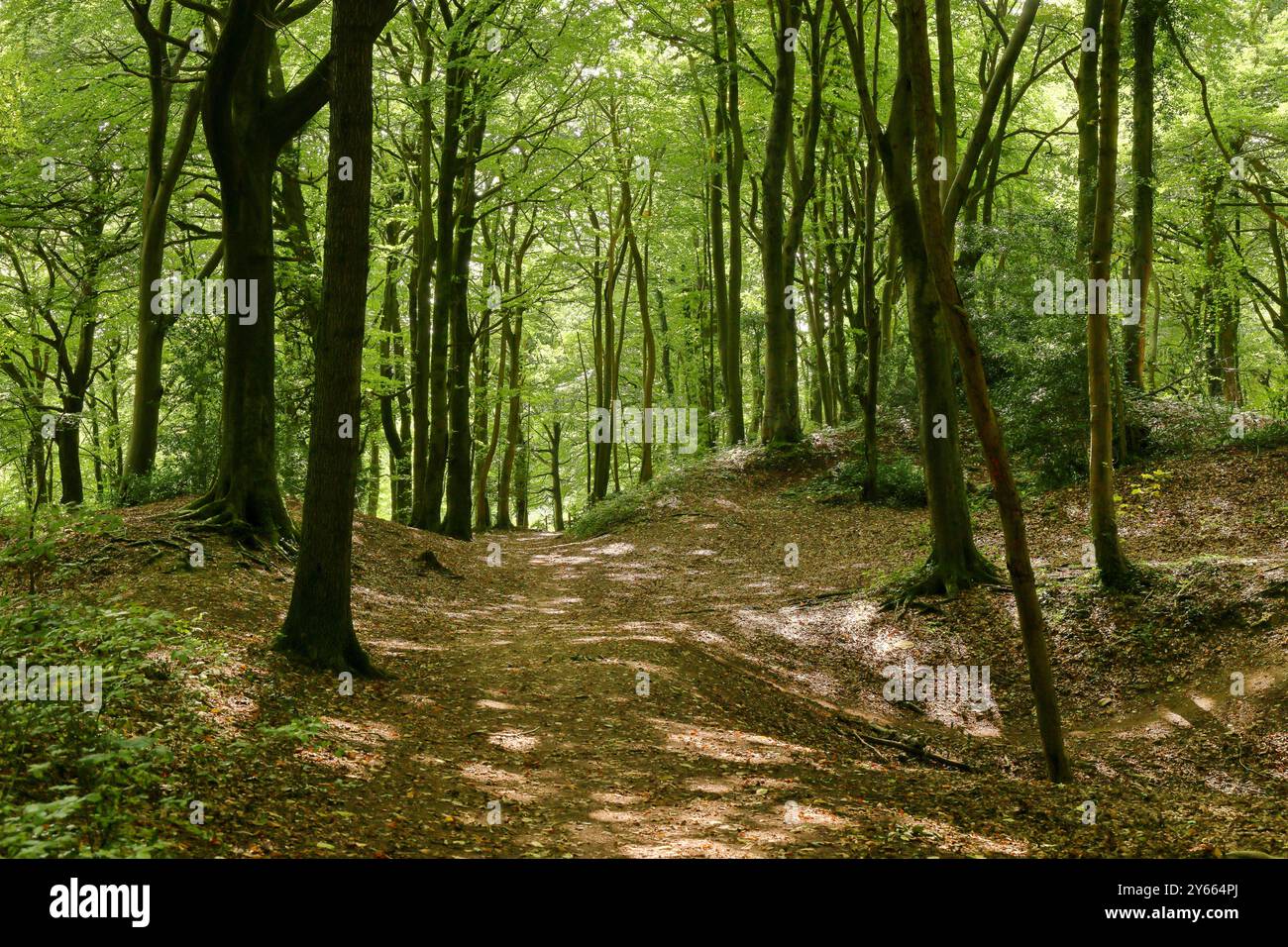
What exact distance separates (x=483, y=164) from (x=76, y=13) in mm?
8633

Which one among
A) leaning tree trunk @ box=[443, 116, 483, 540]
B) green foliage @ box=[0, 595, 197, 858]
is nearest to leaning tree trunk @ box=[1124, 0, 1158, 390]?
leaning tree trunk @ box=[443, 116, 483, 540]

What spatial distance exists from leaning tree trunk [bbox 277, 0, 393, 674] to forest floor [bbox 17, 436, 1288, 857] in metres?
0.53

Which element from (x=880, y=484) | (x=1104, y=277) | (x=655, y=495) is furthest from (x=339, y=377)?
(x=655, y=495)

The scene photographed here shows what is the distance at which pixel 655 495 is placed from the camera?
20188 mm

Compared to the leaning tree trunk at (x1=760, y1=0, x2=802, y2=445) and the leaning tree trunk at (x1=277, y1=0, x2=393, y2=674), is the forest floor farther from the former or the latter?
the leaning tree trunk at (x1=760, y1=0, x2=802, y2=445)

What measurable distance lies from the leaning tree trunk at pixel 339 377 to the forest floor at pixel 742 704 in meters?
0.53

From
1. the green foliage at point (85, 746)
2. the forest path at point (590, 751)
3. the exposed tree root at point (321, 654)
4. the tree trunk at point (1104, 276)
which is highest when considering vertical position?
the tree trunk at point (1104, 276)

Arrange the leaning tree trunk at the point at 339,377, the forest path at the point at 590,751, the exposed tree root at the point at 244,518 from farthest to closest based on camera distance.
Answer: the exposed tree root at the point at 244,518, the leaning tree trunk at the point at 339,377, the forest path at the point at 590,751

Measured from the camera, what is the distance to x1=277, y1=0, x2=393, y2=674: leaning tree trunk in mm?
7621

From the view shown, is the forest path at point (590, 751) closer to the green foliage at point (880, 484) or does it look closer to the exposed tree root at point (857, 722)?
the exposed tree root at point (857, 722)

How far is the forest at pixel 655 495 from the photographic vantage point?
546cm

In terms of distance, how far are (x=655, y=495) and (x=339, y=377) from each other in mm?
12871

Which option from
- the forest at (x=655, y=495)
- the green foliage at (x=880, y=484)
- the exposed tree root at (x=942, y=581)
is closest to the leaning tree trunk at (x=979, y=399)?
the forest at (x=655, y=495)
